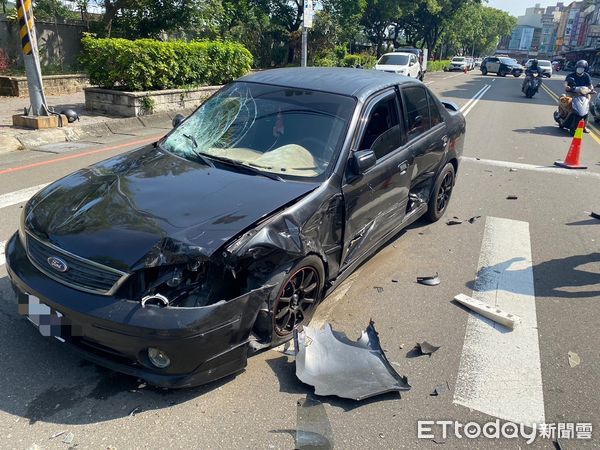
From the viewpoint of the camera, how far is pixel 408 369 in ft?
10.8

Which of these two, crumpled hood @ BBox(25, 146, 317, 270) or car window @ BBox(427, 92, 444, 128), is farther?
car window @ BBox(427, 92, 444, 128)

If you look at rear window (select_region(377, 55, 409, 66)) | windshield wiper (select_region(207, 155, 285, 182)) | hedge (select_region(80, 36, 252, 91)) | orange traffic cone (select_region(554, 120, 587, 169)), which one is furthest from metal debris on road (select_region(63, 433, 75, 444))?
rear window (select_region(377, 55, 409, 66))

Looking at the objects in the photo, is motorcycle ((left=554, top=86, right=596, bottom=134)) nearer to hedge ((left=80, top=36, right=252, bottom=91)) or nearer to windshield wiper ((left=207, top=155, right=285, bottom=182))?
hedge ((left=80, top=36, right=252, bottom=91))

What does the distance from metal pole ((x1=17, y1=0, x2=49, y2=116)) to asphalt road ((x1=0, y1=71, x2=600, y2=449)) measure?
4.16 m

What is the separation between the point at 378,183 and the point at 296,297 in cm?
132

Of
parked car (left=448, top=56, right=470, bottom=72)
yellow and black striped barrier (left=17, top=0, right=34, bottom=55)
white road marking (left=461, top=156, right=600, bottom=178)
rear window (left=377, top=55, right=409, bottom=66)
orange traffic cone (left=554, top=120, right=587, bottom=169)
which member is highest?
yellow and black striped barrier (left=17, top=0, right=34, bottom=55)

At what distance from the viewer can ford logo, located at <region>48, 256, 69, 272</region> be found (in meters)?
2.74

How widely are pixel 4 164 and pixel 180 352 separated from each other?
676 cm

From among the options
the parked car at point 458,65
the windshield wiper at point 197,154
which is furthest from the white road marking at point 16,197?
the parked car at point 458,65

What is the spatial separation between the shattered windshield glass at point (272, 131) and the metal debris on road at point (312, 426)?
5.17 feet

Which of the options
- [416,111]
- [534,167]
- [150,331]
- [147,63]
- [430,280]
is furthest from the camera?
[147,63]

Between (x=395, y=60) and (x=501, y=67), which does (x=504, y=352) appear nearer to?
(x=395, y=60)

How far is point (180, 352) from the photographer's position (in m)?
2.59

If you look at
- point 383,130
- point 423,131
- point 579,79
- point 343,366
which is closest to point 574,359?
point 343,366
